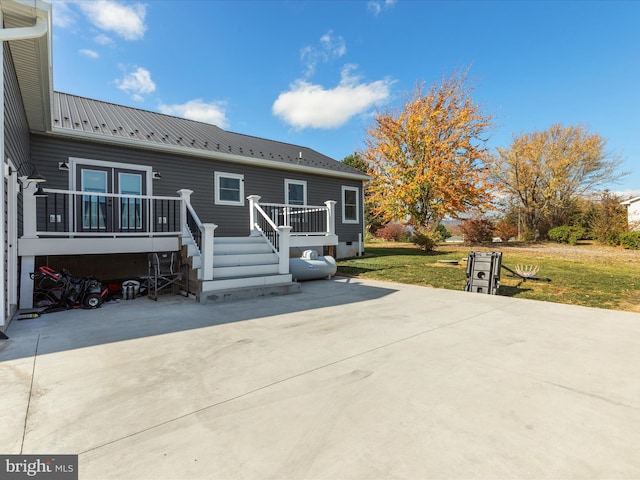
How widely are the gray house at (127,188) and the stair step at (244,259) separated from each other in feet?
0.07

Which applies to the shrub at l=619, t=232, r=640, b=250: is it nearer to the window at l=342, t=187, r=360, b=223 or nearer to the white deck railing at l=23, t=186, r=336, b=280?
the window at l=342, t=187, r=360, b=223

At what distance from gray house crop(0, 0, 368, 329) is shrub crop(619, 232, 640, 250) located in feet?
45.8

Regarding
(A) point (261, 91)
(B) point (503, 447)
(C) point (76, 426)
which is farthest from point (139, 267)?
(A) point (261, 91)

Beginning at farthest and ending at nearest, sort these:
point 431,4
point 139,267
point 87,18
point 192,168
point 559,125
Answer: point 559,125
point 431,4
point 192,168
point 139,267
point 87,18

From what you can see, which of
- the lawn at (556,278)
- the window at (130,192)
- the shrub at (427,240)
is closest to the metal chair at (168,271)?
the window at (130,192)

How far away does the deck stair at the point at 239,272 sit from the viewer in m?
5.71

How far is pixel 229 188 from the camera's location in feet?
32.2

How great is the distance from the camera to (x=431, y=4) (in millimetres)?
11320

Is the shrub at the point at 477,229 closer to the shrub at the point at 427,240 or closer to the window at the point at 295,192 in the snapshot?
the shrub at the point at 427,240

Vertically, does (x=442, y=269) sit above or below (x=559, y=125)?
below

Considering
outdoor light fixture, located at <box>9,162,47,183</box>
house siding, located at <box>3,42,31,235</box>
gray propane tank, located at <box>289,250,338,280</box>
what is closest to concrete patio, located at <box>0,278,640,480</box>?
outdoor light fixture, located at <box>9,162,47,183</box>

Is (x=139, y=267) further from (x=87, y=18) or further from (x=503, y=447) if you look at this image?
(x=503, y=447)

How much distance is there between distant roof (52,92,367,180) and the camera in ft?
25.5

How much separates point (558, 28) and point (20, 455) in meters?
16.7
